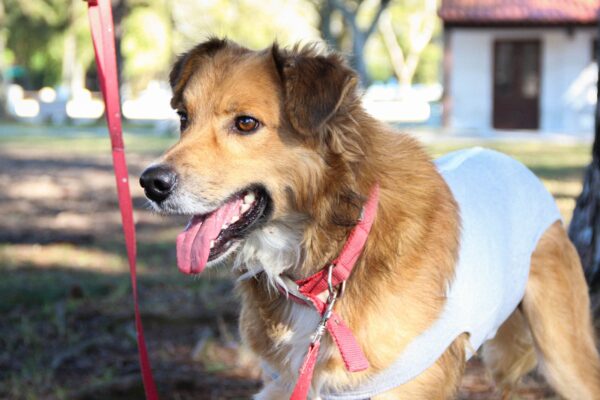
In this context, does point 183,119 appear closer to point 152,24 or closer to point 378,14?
point 378,14

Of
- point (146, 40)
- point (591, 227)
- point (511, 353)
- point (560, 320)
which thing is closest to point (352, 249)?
point (560, 320)

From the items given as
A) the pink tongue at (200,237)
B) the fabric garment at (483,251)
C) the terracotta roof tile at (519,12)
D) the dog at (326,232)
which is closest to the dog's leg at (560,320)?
the fabric garment at (483,251)

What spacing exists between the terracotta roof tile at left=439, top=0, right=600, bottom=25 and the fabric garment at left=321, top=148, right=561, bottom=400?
24.9m

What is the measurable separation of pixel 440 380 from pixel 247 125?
4.23 feet

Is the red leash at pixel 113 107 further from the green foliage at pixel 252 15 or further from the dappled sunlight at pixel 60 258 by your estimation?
the green foliage at pixel 252 15

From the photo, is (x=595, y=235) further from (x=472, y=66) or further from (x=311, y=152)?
(x=472, y=66)

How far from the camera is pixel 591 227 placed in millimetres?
5266

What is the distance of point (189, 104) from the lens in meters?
3.71

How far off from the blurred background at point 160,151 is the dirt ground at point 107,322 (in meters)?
0.02

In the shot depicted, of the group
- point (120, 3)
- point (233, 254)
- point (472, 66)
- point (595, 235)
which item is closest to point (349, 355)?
point (233, 254)

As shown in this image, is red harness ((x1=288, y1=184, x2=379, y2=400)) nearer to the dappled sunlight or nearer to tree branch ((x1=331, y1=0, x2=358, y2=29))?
the dappled sunlight

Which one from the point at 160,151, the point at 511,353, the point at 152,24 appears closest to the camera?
the point at 511,353

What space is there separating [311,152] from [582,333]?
1.67 metres

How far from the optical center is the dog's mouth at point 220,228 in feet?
10.9
